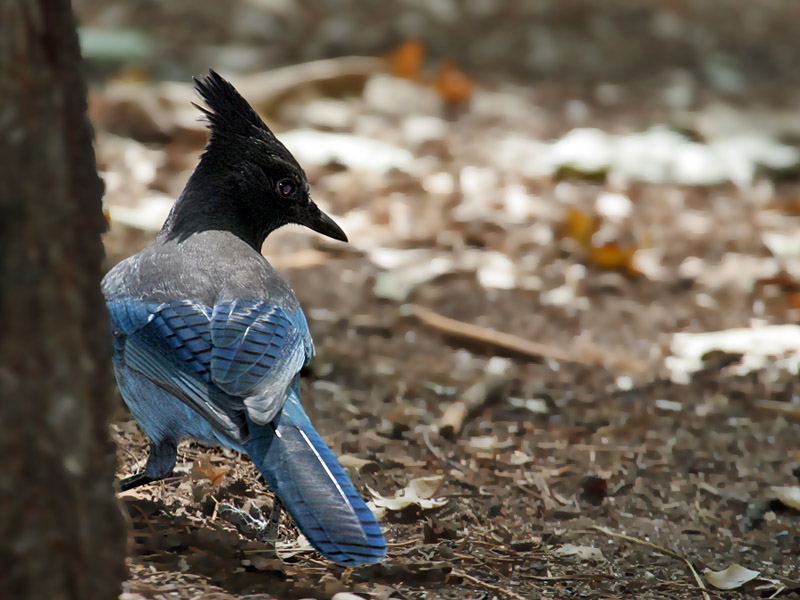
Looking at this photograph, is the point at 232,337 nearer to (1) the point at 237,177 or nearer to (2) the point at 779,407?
(1) the point at 237,177

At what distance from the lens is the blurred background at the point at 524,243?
3.13m

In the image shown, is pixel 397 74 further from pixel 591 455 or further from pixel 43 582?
pixel 43 582

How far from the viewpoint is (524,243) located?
5391 mm

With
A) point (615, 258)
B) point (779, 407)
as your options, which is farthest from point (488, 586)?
point (615, 258)

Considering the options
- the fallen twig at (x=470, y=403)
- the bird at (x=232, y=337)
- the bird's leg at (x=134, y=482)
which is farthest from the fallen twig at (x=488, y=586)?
the fallen twig at (x=470, y=403)

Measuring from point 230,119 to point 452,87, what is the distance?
4317 millimetres

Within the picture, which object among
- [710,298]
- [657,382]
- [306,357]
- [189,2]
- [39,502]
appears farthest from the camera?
[189,2]

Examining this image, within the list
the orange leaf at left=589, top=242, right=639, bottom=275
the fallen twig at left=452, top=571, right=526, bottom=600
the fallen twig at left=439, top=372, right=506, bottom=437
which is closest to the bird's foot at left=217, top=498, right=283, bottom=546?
the fallen twig at left=452, top=571, right=526, bottom=600

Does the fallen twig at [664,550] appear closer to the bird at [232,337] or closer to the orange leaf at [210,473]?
the bird at [232,337]

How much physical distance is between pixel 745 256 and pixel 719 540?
2861 mm

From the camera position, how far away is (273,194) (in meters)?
3.40

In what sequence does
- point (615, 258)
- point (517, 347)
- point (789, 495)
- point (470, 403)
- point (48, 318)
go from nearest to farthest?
point (48, 318) < point (789, 495) < point (470, 403) < point (517, 347) < point (615, 258)

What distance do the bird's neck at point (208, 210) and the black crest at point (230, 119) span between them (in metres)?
0.12

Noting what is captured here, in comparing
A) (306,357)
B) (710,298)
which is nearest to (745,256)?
(710,298)
